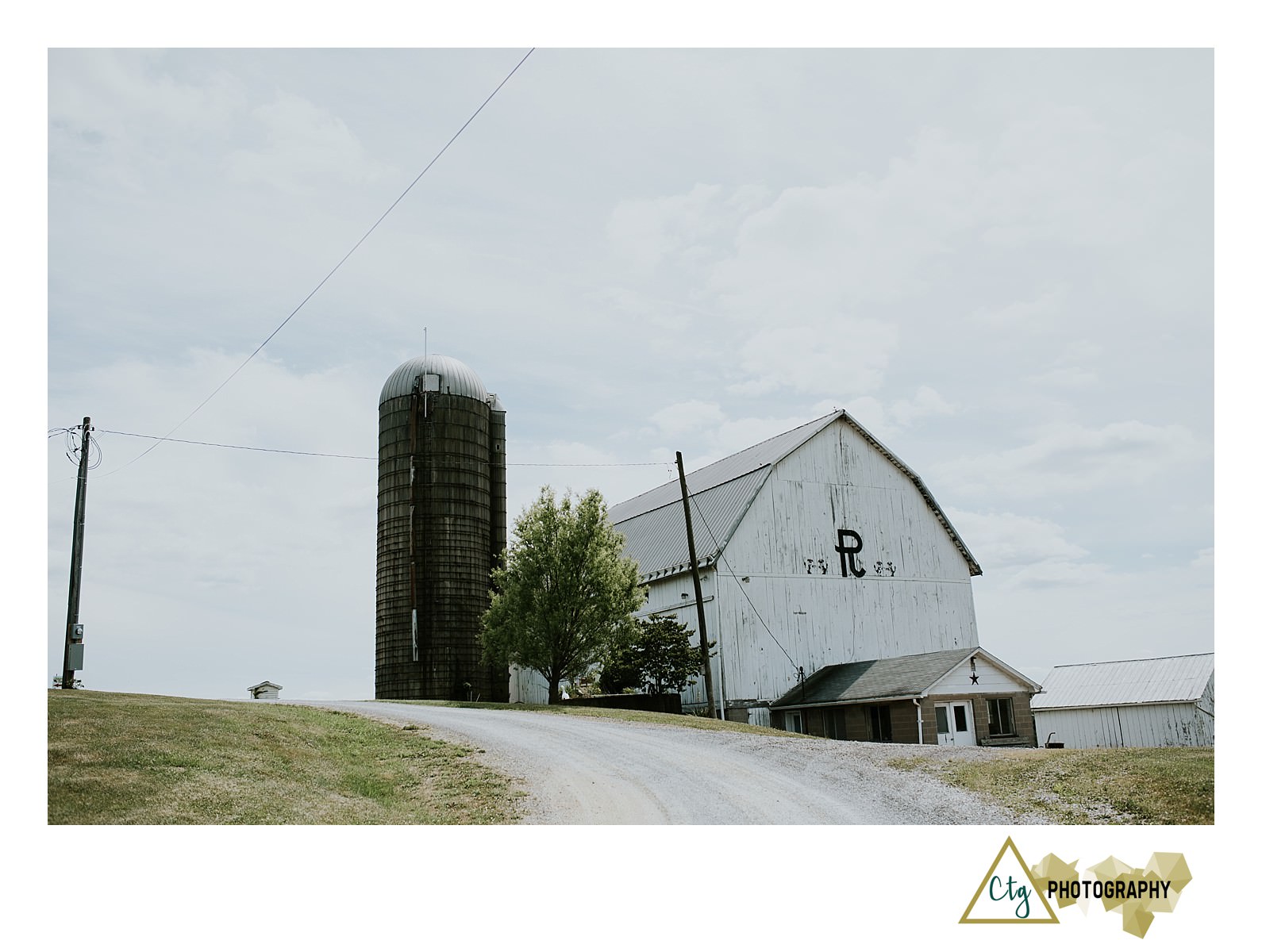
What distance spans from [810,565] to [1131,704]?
1657 cm

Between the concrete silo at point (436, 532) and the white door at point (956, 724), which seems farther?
the concrete silo at point (436, 532)

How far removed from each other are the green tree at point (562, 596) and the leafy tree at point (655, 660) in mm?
783

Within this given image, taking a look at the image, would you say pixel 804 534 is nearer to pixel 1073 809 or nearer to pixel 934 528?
pixel 934 528

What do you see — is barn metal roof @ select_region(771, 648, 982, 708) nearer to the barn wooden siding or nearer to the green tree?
the barn wooden siding

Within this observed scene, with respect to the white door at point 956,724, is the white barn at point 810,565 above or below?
above

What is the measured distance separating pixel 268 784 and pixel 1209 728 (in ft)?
123

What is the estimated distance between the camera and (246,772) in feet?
48.9

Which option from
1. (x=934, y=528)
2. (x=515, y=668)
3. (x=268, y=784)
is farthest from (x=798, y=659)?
(x=268, y=784)

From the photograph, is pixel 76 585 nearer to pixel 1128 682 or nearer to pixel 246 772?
pixel 246 772

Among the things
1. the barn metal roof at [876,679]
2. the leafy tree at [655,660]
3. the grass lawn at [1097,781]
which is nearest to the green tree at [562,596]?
the leafy tree at [655,660]

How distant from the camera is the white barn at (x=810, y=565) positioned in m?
33.5

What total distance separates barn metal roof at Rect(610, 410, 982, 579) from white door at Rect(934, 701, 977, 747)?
843cm

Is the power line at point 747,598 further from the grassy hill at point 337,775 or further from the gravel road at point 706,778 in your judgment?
the grassy hill at point 337,775

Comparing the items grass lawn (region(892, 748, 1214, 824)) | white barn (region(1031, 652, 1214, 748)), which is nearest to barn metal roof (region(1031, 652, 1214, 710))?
white barn (region(1031, 652, 1214, 748))
